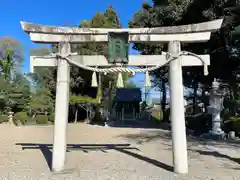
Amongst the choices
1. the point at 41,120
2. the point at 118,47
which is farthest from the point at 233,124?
the point at 41,120

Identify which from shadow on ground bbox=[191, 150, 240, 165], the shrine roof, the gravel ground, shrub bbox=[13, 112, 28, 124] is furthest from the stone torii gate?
the shrine roof

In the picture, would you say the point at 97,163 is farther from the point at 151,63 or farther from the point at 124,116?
the point at 124,116

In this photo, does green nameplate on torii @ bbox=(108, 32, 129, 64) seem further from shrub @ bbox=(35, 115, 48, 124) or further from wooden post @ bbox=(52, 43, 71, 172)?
shrub @ bbox=(35, 115, 48, 124)

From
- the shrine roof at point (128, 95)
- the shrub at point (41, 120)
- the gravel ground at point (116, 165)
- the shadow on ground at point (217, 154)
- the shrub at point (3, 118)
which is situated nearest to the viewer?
the gravel ground at point (116, 165)

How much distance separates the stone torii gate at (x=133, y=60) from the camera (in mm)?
5777

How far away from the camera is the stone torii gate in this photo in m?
5.78

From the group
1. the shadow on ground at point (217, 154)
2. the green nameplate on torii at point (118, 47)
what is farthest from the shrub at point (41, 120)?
the green nameplate on torii at point (118, 47)

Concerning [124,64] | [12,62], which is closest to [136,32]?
[124,64]

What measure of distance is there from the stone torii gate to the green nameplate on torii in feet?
0.28

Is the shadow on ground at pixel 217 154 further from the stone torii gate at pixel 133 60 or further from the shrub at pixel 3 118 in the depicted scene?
the shrub at pixel 3 118

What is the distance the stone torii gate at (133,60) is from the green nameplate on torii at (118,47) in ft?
0.28

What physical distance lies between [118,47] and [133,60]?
43cm

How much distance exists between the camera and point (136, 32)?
6.10 m

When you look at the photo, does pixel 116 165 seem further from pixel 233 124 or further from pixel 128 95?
pixel 128 95
